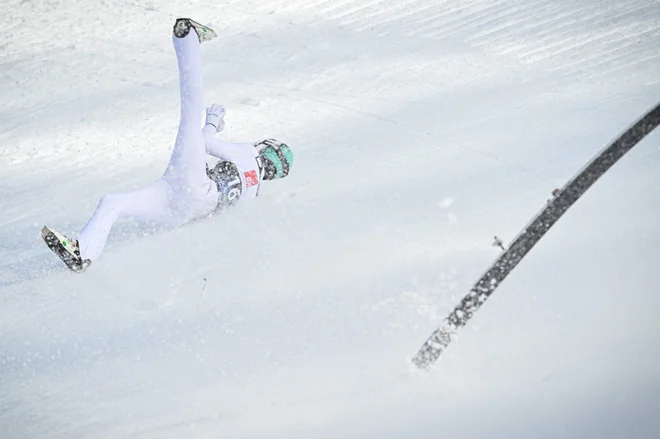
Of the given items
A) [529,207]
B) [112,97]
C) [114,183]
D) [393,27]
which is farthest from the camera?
[393,27]

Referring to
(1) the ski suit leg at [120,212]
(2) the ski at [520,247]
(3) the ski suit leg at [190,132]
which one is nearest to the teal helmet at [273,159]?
(3) the ski suit leg at [190,132]

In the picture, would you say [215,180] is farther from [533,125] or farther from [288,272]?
[533,125]

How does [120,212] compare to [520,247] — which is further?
[120,212]

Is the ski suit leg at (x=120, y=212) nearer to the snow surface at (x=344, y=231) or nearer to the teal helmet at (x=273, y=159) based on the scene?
the snow surface at (x=344, y=231)

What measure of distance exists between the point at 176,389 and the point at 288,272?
2.59 ft

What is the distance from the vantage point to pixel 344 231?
3.98 metres

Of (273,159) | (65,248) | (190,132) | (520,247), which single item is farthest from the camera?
(273,159)

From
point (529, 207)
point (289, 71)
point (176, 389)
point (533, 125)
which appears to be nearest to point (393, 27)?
point (289, 71)

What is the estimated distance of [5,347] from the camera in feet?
11.3

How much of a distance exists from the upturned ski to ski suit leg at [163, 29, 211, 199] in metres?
0.49

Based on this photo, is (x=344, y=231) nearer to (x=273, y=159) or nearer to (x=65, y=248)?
(x=273, y=159)

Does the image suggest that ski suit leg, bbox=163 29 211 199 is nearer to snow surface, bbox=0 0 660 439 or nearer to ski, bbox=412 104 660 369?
snow surface, bbox=0 0 660 439

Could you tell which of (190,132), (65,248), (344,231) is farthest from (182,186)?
(344,231)

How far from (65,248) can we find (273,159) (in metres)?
1.14
